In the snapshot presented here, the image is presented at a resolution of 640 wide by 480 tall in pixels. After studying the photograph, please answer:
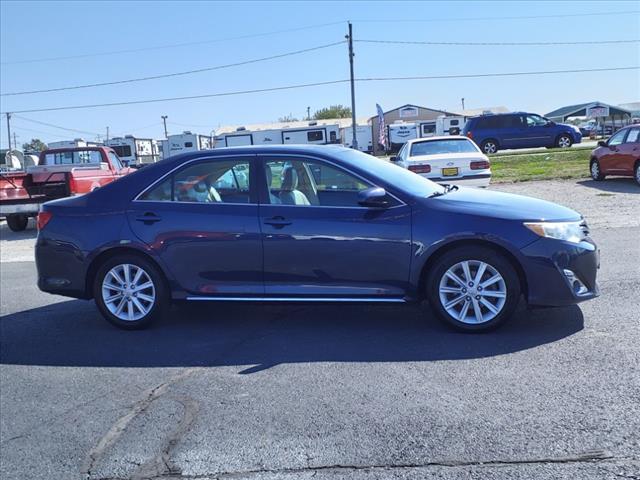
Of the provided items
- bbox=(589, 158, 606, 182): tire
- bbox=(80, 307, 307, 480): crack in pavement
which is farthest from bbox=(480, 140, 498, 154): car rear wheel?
bbox=(80, 307, 307, 480): crack in pavement

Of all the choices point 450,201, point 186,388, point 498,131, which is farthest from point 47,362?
point 498,131

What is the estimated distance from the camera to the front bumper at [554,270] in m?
5.12

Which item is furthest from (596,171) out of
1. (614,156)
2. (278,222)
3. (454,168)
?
(278,222)

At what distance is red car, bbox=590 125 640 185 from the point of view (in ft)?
50.3

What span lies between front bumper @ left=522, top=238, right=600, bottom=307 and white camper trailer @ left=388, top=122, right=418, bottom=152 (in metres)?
45.1

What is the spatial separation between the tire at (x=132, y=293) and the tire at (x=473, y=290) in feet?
8.23

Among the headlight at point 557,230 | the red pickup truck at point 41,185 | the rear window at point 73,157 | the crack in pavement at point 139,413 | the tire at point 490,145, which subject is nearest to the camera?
the crack in pavement at point 139,413

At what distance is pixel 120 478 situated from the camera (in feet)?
11.3

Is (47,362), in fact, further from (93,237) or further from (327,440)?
(327,440)

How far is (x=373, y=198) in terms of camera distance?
531 cm

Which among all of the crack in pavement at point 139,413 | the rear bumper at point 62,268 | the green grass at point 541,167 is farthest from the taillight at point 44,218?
the green grass at point 541,167

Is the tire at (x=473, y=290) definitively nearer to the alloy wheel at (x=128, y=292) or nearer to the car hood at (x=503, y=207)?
the car hood at (x=503, y=207)

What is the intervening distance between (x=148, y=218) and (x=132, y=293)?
0.74 m

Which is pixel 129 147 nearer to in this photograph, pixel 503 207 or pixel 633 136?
pixel 633 136
